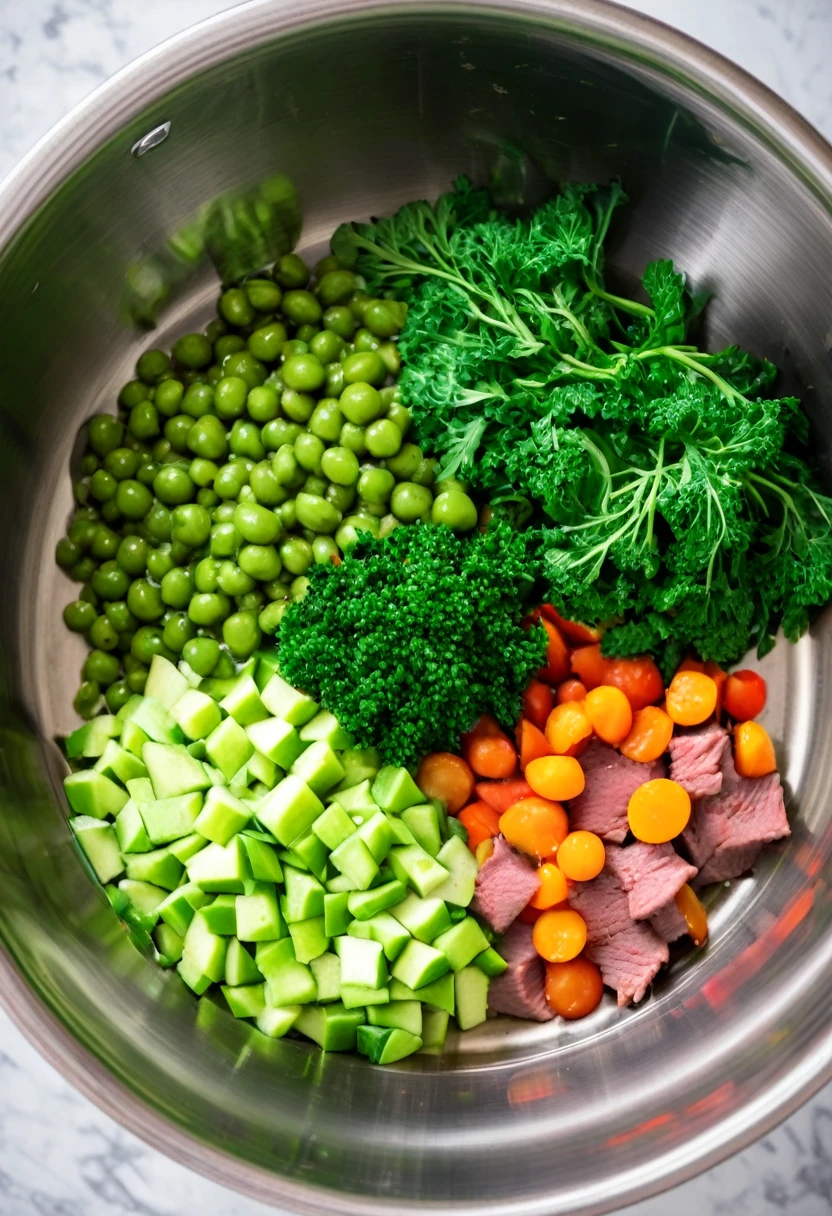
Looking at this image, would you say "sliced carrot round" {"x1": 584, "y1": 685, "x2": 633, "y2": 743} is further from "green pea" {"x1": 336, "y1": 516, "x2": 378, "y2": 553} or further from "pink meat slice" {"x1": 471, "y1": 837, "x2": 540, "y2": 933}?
"green pea" {"x1": 336, "y1": 516, "x2": 378, "y2": 553}

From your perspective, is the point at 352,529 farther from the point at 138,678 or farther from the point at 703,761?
the point at 703,761

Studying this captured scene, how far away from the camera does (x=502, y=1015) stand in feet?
8.92

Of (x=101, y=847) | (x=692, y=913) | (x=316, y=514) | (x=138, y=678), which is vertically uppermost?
(x=316, y=514)

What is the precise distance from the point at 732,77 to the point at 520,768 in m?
1.82

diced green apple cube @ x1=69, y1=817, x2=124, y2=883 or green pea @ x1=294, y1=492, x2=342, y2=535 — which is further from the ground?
green pea @ x1=294, y1=492, x2=342, y2=535

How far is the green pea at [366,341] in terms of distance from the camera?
2855 millimetres

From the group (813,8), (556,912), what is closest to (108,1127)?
(556,912)

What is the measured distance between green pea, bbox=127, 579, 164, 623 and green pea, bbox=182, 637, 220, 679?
0.15 metres

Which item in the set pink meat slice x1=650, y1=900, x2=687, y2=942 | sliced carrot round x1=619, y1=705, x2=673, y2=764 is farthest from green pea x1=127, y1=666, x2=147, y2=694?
pink meat slice x1=650, y1=900, x2=687, y2=942

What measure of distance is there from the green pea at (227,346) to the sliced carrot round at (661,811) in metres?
1.75

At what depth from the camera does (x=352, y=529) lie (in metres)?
2.71

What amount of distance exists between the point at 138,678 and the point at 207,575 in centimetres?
38

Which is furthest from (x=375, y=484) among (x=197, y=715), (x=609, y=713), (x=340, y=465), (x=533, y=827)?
(x=533, y=827)

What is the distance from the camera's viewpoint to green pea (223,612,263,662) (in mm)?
2746
